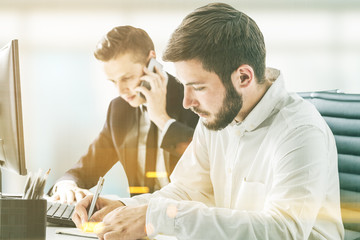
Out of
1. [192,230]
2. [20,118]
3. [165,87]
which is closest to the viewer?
[192,230]

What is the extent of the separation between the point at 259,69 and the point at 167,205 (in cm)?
55

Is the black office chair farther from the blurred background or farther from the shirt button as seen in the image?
the blurred background

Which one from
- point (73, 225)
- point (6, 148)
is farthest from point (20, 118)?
point (73, 225)

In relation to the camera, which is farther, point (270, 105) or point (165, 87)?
point (165, 87)

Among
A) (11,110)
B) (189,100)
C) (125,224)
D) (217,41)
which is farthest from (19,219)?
(217,41)

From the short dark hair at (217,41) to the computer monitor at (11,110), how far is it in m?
0.44

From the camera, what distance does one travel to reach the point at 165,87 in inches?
68.1

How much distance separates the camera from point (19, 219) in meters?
0.76

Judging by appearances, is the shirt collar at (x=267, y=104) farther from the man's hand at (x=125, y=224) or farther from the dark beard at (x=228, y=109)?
the man's hand at (x=125, y=224)

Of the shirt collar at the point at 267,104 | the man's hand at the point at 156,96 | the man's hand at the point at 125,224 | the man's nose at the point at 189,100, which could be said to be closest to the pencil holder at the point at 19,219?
the man's hand at the point at 125,224

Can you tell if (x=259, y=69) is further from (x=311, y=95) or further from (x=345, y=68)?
(x=345, y=68)

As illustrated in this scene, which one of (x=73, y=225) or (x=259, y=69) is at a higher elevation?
(x=259, y=69)

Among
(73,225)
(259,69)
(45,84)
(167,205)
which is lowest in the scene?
(73,225)

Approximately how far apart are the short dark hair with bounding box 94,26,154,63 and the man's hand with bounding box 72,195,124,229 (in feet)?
2.84
